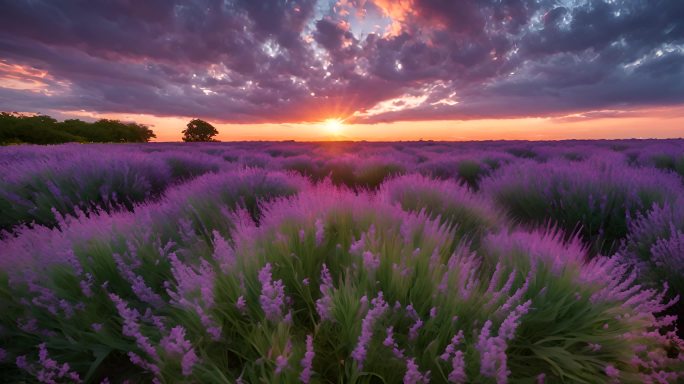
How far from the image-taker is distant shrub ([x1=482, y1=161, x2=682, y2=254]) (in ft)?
11.8

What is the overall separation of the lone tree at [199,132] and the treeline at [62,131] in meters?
8.26

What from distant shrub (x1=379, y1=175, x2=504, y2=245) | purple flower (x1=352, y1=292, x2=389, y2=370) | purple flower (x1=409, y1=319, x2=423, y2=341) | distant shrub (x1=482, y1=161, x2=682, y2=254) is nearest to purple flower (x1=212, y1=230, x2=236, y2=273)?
purple flower (x1=352, y1=292, x2=389, y2=370)

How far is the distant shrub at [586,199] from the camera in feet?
11.8

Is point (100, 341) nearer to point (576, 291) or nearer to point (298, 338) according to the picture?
point (298, 338)

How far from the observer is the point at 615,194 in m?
3.88

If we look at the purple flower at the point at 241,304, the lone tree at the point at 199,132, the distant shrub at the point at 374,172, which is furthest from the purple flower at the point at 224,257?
the lone tree at the point at 199,132

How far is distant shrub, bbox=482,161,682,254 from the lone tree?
273ft

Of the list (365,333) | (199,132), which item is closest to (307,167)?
(365,333)

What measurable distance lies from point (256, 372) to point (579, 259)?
1.76m

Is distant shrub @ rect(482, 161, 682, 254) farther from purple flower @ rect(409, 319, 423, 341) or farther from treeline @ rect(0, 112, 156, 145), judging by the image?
treeline @ rect(0, 112, 156, 145)

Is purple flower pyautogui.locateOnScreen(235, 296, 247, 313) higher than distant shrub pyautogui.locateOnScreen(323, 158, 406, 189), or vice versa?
purple flower pyautogui.locateOnScreen(235, 296, 247, 313)

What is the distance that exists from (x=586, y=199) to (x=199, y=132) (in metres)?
85.6

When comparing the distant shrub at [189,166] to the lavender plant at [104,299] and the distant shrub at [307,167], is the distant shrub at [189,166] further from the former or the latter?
the lavender plant at [104,299]

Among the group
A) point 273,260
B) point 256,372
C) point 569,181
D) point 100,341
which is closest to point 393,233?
point 273,260
